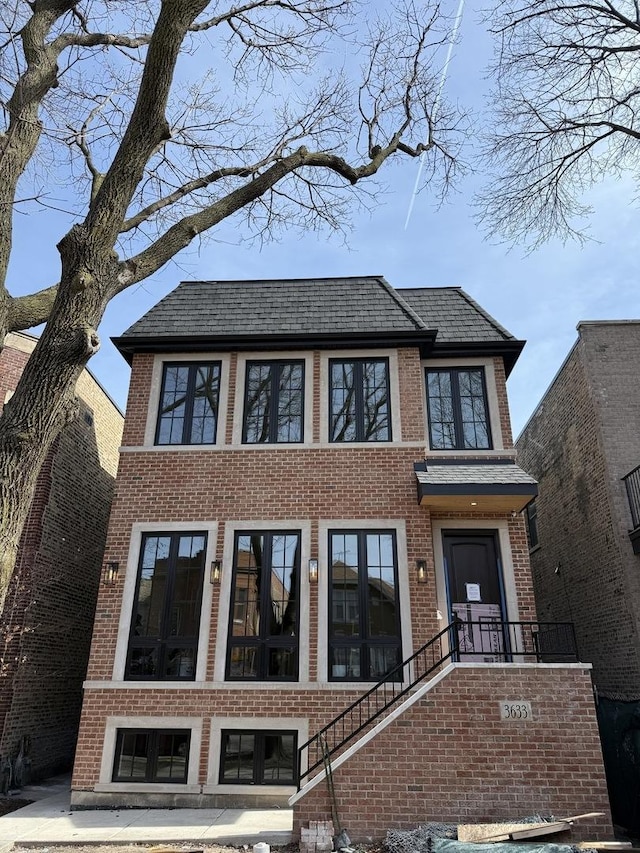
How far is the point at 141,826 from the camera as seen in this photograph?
6.91 metres

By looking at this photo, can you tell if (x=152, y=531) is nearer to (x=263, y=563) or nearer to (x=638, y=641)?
(x=263, y=563)

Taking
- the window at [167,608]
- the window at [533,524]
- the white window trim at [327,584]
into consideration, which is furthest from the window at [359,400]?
the window at [533,524]

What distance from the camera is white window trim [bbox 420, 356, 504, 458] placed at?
31.2ft

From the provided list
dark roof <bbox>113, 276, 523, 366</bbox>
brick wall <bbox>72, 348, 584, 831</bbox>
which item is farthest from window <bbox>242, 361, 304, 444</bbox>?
dark roof <bbox>113, 276, 523, 366</bbox>

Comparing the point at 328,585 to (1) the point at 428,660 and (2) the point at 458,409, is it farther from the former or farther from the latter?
(2) the point at 458,409

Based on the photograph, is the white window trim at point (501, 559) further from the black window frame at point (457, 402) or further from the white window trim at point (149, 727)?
the white window trim at point (149, 727)

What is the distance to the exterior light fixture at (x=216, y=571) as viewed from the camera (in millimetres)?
8812

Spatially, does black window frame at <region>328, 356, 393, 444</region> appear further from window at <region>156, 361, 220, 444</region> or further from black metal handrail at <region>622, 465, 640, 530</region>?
black metal handrail at <region>622, 465, 640, 530</region>

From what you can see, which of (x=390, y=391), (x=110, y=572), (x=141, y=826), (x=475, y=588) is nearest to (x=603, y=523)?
Result: (x=475, y=588)

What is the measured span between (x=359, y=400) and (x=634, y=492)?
4.69 metres

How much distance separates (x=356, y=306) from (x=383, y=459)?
2.96 m

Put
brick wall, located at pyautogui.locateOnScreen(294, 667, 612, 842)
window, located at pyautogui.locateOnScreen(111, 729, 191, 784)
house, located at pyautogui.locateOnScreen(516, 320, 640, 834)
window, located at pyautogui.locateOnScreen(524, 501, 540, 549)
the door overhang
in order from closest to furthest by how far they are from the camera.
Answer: brick wall, located at pyautogui.locateOnScreen(294, 667, 612, 842) → window, located at pyautogui.locateOnScreen(111, 729, 191, 784) → house, located at pyautogui.locateOnScreen(516, 320, 640, 834) → the door overhang → window, located at pyautogui.locateOnScreen(524, 501, 540, 549)

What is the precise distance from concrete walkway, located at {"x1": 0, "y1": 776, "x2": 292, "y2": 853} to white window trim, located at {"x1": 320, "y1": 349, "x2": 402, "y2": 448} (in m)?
5.13

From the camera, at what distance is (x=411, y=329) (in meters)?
9.92
